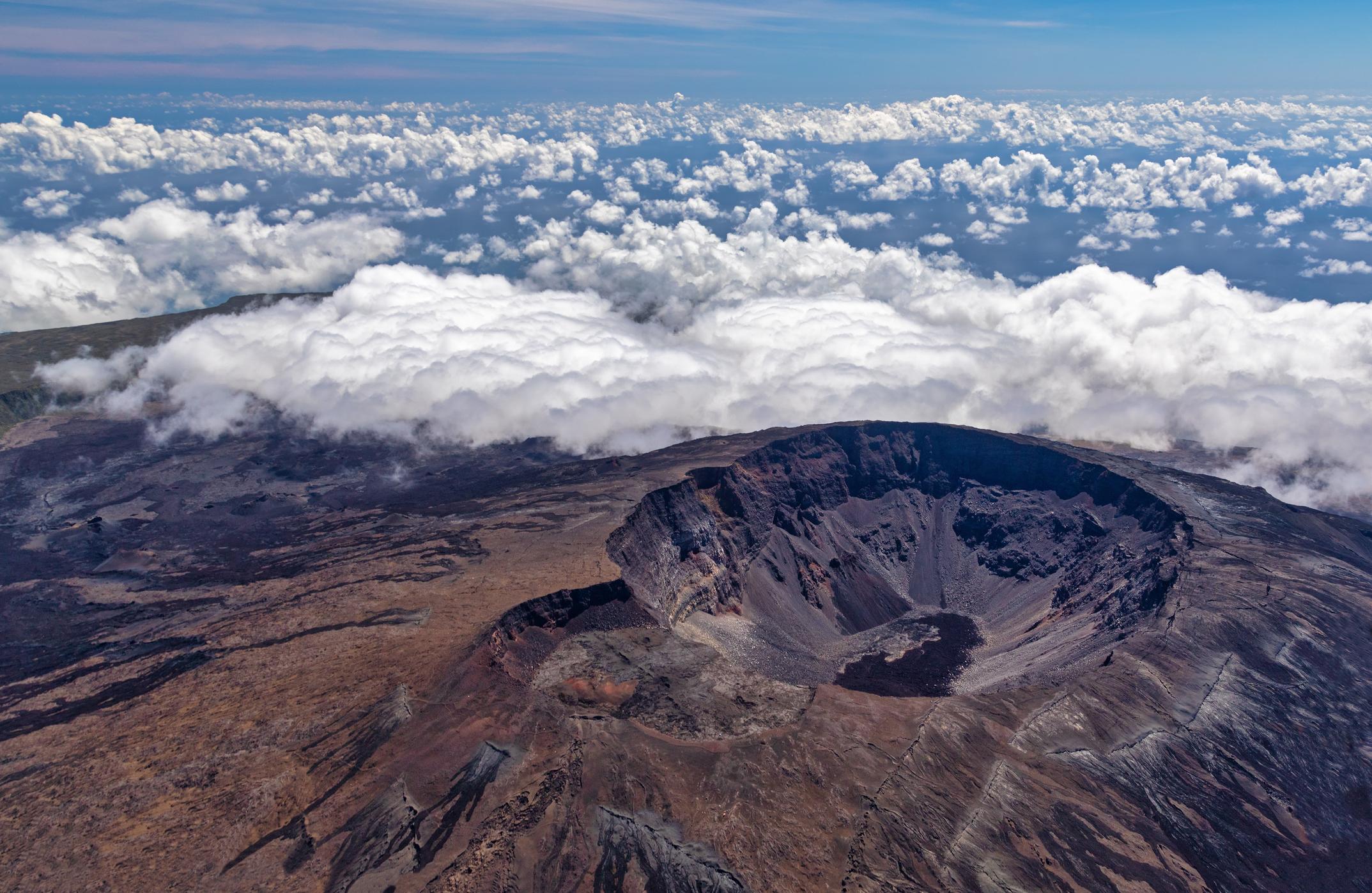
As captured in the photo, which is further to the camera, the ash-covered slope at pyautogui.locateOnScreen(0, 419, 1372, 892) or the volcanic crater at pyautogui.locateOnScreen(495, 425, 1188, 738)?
the volcanic crater at pyautogui.locateOnScreen(495, 425, 1188, 738)

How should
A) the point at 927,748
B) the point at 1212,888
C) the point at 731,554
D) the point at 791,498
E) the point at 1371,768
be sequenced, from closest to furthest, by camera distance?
the point at 1212,888, the point at 927,748, the point at 1371,768, the point at 731,554, the point at 791,498

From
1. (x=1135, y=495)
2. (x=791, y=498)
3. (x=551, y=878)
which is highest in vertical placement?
(x=551, y=878)

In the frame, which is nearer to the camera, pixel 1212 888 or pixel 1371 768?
pixel 1212 888

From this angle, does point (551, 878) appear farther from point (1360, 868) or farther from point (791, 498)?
point (791, 498)

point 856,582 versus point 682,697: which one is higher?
point 682,697

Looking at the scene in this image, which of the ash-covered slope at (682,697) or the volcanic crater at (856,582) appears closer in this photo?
the ash-covered slope at (682,697)

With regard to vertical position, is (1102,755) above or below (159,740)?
above

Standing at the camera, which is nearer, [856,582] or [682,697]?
[682,697]

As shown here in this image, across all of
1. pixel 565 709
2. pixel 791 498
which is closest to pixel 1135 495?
pixel 791 498
